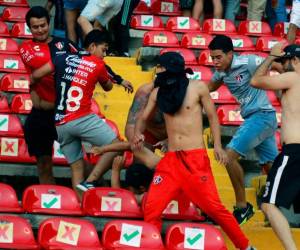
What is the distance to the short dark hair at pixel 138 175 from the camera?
11.0 metres

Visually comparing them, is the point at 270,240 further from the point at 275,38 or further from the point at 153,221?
the point at 275,38

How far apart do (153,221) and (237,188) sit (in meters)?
1.09

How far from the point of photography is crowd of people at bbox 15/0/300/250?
10.3m

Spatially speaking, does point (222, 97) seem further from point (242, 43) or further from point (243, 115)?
point (243, 115)

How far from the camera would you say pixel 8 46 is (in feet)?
45.4

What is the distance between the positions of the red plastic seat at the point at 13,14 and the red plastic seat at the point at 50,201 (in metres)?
4.64

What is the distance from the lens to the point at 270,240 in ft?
35.9

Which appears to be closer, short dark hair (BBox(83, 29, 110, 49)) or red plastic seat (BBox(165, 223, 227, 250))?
red plastic seat (BBox(165, 223, 227, 250))

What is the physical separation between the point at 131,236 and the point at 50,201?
32.0 inches

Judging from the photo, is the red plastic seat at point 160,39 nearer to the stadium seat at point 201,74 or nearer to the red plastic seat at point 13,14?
the stadium seat at point 201,74

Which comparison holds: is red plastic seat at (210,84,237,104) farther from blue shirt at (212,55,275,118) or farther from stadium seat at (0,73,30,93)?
stadium seat at (0,73,30,93)

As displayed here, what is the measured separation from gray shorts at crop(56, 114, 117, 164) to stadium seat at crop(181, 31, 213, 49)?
3440mm

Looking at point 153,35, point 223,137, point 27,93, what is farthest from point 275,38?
point 27,93

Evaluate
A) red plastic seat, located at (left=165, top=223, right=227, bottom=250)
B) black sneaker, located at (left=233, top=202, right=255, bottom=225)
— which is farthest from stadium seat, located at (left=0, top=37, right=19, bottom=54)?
red plastic seat, located at (left=165, top=223, right=227, bottom=250)
